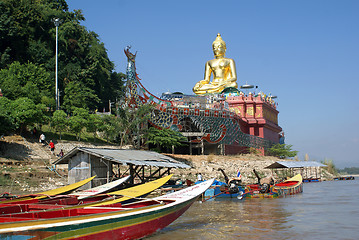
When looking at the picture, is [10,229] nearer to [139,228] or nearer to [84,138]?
[139,228]

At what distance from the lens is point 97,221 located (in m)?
8.01

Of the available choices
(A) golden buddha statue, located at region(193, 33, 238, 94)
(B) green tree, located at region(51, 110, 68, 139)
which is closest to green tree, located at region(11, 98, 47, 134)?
(B) green tree, located at region(51, 110, 68, 139)

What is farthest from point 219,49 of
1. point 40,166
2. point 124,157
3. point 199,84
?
point 124,157

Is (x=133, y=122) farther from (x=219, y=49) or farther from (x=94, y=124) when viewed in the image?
(x=219, y=49)

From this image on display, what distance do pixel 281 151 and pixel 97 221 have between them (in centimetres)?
3769

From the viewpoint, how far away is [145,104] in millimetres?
31750

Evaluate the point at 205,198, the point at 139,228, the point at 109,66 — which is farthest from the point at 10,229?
the point at 109,66

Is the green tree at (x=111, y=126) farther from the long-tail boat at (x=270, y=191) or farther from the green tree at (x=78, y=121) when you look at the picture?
the long-tail boat at (x=270, y=191)

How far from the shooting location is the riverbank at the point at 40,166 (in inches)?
758

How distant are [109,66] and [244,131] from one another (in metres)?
19.9

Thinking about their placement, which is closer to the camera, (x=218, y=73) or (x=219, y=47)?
(x=218, y=73)

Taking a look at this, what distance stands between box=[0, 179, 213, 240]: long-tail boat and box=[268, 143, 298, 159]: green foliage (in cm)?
3300

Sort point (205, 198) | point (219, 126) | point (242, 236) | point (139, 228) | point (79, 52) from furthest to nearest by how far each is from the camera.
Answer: point (79, 52)
point (219, 126)
point (205, 198)
point (242, 236)
point (139, 228)

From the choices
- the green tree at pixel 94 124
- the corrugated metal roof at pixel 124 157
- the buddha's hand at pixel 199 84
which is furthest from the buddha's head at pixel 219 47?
the corrugated metal roof at pixel 124 157
